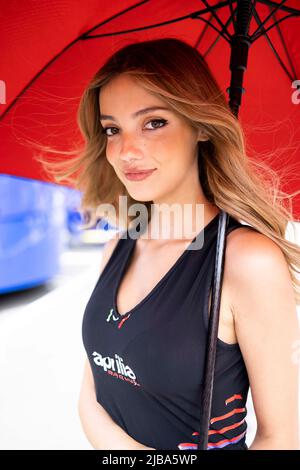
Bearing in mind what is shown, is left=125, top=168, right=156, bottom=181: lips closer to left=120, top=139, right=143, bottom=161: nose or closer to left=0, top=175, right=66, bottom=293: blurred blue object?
left=120, top=139, right=143, bottom=161: nose

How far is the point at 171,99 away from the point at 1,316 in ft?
12.0

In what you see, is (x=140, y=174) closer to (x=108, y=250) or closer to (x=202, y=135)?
(x=202, y=135)

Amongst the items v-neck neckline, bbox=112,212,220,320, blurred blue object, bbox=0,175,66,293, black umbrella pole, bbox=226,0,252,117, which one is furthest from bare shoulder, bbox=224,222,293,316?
blurred blue object, bbox=0,175,66,293

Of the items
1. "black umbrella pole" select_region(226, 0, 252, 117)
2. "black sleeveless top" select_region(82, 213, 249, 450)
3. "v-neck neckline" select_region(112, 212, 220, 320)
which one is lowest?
"black sleeveless top" select_region(82, 213, 249, 450)

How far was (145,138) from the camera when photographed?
3.76 ft

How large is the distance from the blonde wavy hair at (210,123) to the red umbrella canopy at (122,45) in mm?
66

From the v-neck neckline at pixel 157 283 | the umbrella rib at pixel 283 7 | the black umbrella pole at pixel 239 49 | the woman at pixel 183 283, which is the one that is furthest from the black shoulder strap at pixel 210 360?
the umbrella rib at pixel 283 7

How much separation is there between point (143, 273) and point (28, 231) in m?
3.59

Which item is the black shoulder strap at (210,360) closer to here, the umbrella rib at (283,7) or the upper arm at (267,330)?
the upper arm at (267,330)

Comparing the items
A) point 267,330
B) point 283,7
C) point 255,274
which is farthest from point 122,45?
point 267,330

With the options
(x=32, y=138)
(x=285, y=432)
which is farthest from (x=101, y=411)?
(x=32, y=138)

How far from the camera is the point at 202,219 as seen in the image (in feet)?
4.06

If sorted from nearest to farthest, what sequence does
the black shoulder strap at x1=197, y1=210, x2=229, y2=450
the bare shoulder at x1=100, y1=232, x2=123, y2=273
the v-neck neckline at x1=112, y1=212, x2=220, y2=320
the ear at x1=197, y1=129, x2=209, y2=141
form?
the black shoulder strap at x1=197, y1=210, x2=229, y2=450 < the v-neck neckline at x1=112, y1=212, x2=220, y2=320 < the ear at x1=197, y1=129, x2=209, y2=141 < the bare shoulder at x1=100, y1=232, x2=123, y2=273

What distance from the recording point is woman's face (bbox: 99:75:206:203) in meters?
1.15
